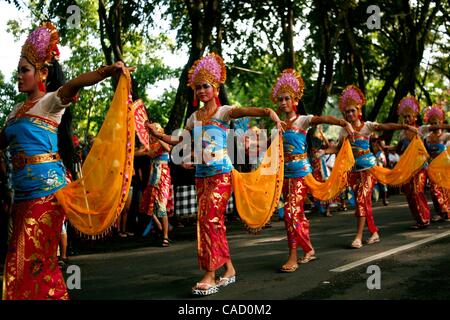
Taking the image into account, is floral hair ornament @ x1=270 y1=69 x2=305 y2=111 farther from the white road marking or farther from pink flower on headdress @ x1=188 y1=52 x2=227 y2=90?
the white road marking

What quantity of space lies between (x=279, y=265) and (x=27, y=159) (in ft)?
11.6

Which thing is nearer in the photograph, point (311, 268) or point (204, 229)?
point (204, 229)

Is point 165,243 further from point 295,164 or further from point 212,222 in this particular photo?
point 212,222

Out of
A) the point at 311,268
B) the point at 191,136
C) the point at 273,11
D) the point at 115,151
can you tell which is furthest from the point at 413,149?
the point at 273,11

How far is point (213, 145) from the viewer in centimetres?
523

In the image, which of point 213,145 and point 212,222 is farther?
point 213,145

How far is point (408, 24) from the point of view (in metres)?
19.6

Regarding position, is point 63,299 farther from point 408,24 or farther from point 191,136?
point 408,24

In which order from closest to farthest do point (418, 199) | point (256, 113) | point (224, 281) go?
point (256, 113), point (224, 281), point (418, 199)

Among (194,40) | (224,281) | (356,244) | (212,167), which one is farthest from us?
(194,40)

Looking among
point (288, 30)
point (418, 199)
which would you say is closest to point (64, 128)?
point (418, 199)

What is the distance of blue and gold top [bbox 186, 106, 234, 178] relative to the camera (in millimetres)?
5184

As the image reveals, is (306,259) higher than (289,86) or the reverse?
the reverse

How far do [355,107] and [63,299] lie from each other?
5.51m
